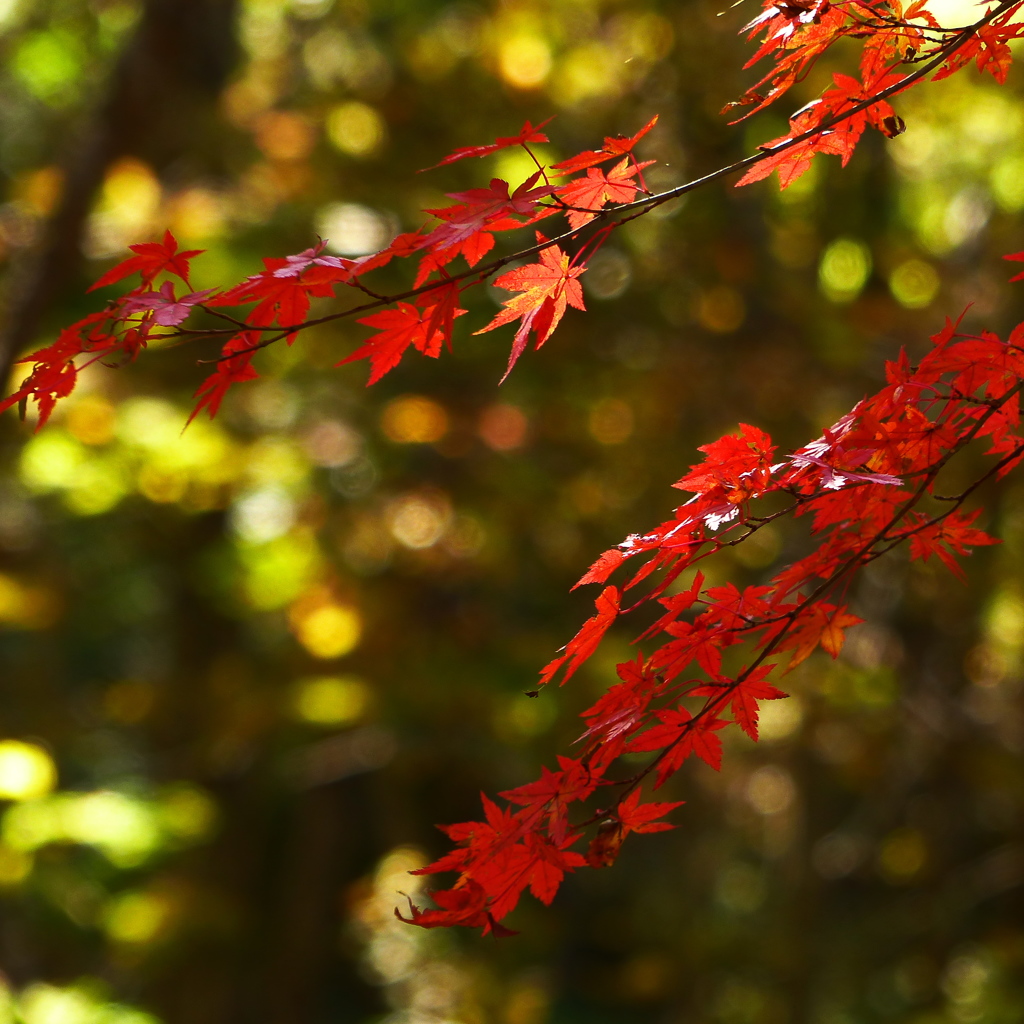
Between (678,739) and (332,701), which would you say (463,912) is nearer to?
(678,739)

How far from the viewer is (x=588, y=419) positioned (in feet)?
13.8

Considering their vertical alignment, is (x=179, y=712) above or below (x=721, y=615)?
below

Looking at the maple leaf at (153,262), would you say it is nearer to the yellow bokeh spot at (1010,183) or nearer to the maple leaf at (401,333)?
the maple leaf at (401,333)

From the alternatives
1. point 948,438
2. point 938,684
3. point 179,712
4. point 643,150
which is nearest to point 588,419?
point 643,150

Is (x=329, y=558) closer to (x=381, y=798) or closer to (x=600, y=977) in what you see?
(x=381, y=798)

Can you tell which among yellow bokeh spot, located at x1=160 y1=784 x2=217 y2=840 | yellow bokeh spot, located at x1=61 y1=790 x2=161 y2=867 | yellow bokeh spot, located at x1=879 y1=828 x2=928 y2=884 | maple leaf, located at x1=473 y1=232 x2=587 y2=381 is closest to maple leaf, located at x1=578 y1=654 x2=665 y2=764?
maple leaf, located at x1=473 y1=232 x2=587 y2=381

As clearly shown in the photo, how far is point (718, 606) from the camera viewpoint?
109 centimetres

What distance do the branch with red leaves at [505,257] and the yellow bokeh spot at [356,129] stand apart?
3.34m

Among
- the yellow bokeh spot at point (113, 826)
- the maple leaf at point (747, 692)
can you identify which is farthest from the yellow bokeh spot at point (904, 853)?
the maple leaf at point (747, 692)

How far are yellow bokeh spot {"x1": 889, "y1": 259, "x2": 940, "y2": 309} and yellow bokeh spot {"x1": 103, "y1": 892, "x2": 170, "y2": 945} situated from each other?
3.36 m

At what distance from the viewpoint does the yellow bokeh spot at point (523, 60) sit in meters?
3.94

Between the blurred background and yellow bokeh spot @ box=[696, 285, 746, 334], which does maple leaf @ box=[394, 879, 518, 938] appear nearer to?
the blurred background

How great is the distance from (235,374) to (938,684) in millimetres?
4028

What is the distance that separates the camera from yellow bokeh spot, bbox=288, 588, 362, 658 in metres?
4.43
